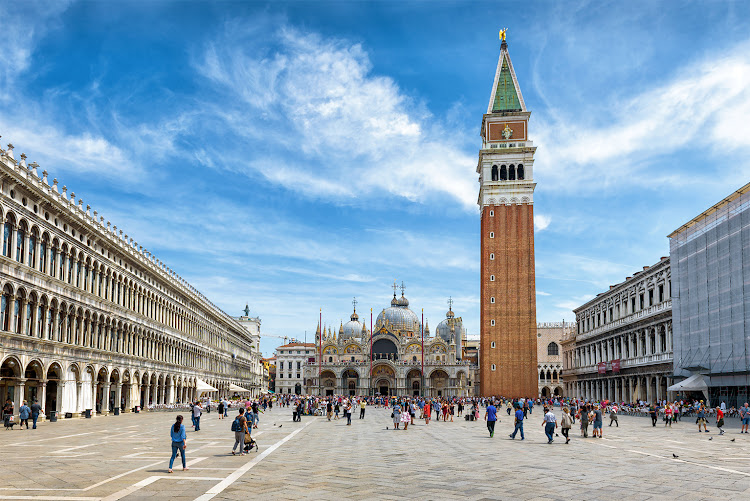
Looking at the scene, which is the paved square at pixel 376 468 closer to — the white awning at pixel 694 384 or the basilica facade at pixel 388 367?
the white awning at pixel 694 384

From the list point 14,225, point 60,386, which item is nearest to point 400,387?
point 60,386

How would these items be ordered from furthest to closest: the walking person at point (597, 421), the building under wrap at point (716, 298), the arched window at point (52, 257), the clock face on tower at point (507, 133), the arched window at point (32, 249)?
the clock face on tower at point (507, 133), the building under wrap at point (716, 298), the arched window at point (52, 257), the arched window at point (32, 249), the walking person at point (597, 421)

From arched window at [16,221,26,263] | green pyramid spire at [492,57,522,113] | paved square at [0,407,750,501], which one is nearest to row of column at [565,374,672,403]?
paved square at [0,407,750,501]

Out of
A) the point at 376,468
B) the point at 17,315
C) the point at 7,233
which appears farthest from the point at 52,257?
the point at 376,468

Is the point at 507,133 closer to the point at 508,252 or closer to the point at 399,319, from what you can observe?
the point at 508,252

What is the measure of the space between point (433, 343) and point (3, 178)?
9370 cm

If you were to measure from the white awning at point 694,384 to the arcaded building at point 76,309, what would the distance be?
35.1 metres

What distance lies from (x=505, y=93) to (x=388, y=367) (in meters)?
50.9

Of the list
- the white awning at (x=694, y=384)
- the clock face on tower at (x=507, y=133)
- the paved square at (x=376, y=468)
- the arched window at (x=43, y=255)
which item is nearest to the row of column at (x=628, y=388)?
the white awning at (x=694, y=384)

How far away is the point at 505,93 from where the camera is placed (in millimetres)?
90625

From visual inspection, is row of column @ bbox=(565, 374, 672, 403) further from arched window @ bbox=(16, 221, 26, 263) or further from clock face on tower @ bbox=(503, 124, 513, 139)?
arched window @ bbox=(16, 221, 26, 263)

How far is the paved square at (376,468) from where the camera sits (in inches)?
527

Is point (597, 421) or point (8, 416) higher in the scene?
point (597, 421)

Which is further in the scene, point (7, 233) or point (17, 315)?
point (17, 315)
